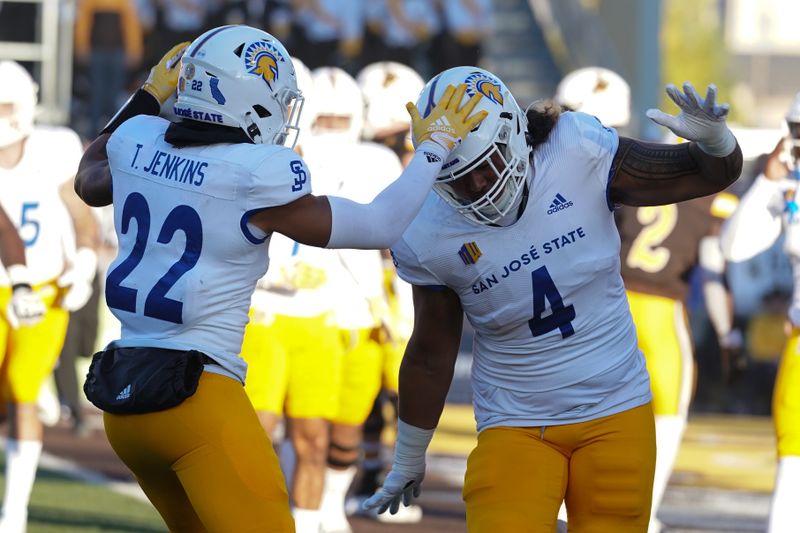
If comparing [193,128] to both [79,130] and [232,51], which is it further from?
[79,130]

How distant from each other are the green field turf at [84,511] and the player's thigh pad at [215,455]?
3503 millimetres

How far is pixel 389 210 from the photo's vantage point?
4.16m

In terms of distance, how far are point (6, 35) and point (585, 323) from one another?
42.4 ft

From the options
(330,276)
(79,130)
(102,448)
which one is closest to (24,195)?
(330,276)

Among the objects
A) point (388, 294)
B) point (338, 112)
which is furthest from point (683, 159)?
point (388, 294)

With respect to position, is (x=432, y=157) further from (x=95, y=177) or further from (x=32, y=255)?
(x=32, y=255)

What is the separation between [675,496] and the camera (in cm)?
891

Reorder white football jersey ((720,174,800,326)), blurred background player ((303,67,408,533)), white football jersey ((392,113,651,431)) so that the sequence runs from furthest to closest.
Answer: blurred background player ((303,67,408,533))
white football jersey ((720,174,800,326))
white football jersey ((392,113,651,431))

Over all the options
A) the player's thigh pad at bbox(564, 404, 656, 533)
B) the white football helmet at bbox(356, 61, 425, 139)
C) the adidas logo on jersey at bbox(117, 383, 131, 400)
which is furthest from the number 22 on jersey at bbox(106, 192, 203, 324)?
the white football helmet at bbox(356, 61, 425, 139)

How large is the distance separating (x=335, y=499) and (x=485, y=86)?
378 cm

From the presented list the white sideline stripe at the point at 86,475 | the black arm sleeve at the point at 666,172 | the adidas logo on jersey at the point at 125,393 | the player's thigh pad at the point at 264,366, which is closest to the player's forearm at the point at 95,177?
the adidas logo on jersey at the point at 125,393

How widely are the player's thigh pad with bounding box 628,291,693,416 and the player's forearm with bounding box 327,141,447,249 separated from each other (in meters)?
3.30

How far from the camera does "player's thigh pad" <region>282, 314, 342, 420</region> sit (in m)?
6.95

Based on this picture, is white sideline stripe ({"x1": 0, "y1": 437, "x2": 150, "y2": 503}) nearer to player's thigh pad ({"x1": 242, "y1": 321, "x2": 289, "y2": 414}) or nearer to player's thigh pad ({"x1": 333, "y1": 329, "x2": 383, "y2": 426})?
player's thigh pad ({"x1": 333, "y1": 329, "x2": 383, "y2": 426})
